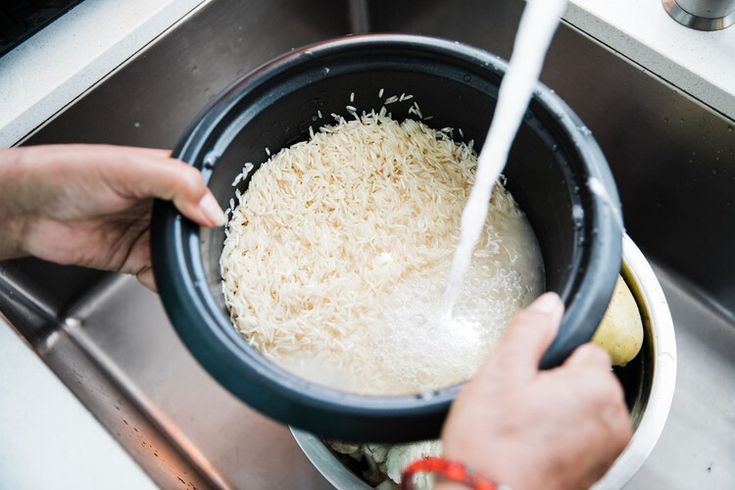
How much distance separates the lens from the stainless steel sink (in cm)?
109

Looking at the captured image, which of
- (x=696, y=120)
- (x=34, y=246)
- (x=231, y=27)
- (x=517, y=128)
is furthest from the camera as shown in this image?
(x=231, y=27)

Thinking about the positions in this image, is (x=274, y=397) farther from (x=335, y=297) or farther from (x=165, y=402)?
(x=165, y=402)

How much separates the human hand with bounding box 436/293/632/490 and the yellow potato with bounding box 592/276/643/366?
0.27m

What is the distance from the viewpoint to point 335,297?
0.84 metres

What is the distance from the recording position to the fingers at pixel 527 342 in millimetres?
574

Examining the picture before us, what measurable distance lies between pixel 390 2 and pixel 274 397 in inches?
40.0

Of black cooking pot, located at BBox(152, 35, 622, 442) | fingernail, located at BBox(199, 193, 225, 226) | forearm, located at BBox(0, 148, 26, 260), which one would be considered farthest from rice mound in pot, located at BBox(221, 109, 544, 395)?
forearm, located at BBox(0, 148, 26, 260)

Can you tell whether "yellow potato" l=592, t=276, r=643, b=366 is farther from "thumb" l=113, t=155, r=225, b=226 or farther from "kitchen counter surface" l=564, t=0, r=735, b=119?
"thumb" l=113, t=155, r=225, b=226

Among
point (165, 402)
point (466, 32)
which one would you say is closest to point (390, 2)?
point (466, 32)

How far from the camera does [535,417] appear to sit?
1.84 feet

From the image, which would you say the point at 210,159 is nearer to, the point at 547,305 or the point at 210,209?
the point at 210,209

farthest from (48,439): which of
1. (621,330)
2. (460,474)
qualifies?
(621,330)

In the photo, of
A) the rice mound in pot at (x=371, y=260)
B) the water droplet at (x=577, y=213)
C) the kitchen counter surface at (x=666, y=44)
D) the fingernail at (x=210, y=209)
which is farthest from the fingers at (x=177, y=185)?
the kitchen counter surface at (x=666, y=44)

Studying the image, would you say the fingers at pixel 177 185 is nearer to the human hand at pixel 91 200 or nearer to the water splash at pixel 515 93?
the human hand at pixel 91 200
